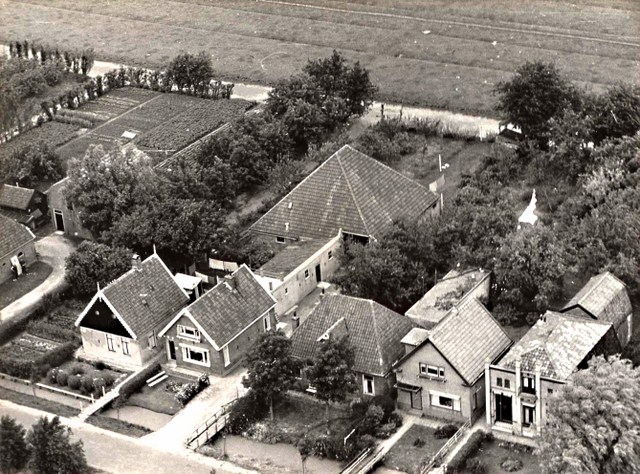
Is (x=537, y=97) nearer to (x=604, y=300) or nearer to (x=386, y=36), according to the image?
(x=604, y=300)

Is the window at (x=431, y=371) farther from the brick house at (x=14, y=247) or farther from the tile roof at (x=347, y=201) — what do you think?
the brick house at (x=14, y=247)

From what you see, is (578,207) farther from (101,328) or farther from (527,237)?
(101,328)

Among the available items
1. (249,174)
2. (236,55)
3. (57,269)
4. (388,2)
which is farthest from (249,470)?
(388,2)

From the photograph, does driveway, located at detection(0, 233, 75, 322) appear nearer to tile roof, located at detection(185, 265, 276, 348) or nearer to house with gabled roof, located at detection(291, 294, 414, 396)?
tile roof, located at detection(185, 265, 276, 348)

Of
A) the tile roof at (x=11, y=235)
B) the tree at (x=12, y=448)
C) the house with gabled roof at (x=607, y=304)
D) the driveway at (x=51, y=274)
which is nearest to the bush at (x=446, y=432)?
the house with gabled roof at (x=607, y=304)

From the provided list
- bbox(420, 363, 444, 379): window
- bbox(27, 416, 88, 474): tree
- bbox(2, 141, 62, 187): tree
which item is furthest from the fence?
bbox(2, 141, 62, 187): tree

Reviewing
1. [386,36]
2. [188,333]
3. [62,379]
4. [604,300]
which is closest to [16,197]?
[62,379]

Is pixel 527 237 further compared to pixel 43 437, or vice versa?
pixel 527 237
